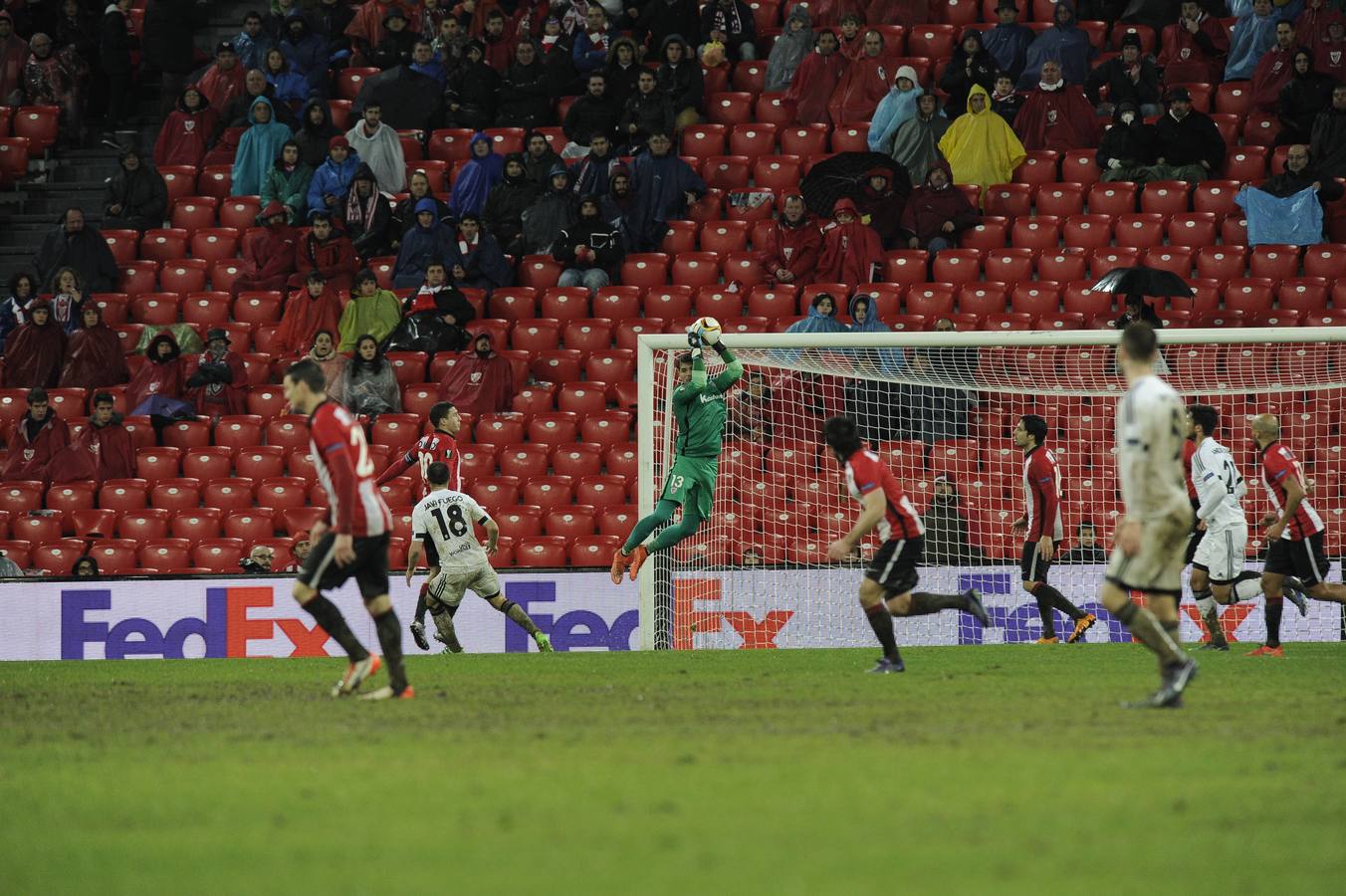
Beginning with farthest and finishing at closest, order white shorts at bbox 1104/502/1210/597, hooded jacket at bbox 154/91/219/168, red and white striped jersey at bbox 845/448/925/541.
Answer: hooded jacket at bbox 154/91/219/168 → red and white striped jersey at bbox 845/448/925/541 → white shorts at bbox 1104/502/1210/597

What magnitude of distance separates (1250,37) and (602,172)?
893 centimetres

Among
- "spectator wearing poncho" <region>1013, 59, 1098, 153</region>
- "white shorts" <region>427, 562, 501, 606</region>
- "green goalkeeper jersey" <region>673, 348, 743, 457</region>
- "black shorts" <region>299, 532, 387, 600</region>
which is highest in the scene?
"spectator wearing poncho" <region>1013, 59, 1098, 153</region>

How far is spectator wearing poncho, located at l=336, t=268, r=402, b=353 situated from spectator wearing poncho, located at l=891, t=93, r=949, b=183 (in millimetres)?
6932

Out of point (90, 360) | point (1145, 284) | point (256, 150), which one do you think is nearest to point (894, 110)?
point (1145, 284)

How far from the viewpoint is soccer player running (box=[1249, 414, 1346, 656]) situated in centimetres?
1355

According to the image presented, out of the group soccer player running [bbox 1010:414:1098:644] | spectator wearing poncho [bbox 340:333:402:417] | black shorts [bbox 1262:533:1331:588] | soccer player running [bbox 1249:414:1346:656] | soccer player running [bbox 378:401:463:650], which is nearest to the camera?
soccer player running [bbox 1249:414:1346:656]

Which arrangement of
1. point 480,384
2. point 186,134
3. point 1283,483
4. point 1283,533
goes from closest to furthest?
1. point 1283,483
2. point 1283,533
3. point 480,384
4. point 186,134

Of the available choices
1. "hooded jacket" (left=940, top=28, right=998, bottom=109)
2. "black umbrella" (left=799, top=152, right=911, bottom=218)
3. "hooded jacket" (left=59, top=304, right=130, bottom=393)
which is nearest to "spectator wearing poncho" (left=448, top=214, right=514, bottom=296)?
"black umbrella" (left=799, top=152, right=911, bottom=218)

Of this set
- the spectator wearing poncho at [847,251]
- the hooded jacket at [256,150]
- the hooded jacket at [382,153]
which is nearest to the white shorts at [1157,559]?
the spectator wearing poncho at [847,251]

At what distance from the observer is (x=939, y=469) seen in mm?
17812

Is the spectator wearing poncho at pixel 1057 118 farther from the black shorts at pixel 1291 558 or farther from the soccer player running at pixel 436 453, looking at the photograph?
the soccer player running at pixel 436 453

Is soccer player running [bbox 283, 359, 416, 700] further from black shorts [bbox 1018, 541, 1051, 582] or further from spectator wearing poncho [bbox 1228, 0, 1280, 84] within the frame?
→ spectator wearing poncho [bbox 1228, 0, 1280, 84]

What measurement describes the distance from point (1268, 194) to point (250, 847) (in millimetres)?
17757

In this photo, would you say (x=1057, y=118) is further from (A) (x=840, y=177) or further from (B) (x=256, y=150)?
(B) (x=256, y=150)
